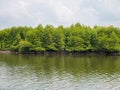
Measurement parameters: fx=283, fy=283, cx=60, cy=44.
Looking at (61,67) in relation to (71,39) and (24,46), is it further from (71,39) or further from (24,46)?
(24,46)

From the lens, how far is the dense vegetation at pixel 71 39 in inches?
5359

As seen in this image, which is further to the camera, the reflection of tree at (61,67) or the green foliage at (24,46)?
the green foliage at (24,46)

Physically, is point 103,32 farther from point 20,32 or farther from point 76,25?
point 20,32

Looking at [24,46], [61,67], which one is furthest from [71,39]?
[61,67]

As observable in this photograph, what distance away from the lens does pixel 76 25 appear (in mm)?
163625

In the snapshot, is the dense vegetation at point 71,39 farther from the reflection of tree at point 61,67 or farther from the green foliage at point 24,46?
the reflection of tree at point 61,67

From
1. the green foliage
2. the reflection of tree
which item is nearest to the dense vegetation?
the green foliage

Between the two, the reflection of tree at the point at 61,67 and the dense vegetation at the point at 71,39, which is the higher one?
the dense vegetation at the point at 71,39

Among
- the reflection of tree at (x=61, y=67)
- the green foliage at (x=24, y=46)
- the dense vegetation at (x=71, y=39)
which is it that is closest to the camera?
the reflection of tree at (x=61, y=67)

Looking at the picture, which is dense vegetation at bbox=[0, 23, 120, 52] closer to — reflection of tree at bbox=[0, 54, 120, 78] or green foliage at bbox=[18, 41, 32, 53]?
green foliage at bbox=[18, 41, 32, 53]

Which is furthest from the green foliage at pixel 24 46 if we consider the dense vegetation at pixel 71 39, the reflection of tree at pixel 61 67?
the reflection of tree at pixel 61 67

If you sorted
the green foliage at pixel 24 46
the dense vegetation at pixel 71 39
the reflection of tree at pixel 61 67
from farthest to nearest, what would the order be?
the green foliage at pixel 24 46
the dense vegetation at pixel 71 39
the reflection of tree at pixel 61 67

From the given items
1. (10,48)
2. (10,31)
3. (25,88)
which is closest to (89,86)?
(25,88)

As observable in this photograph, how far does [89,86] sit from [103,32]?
96191 mm
